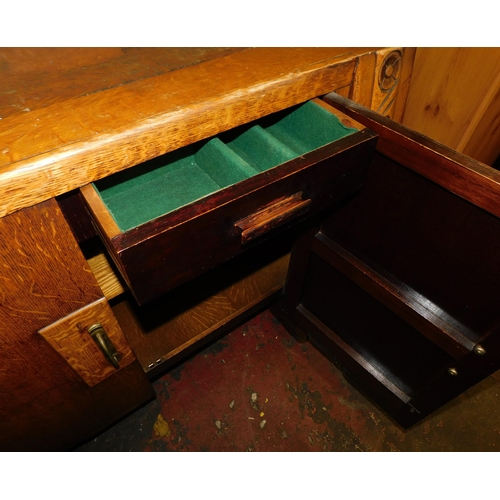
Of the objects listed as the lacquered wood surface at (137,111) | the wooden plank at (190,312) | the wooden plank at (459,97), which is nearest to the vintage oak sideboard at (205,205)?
the lacquered wood surface at (137,111)

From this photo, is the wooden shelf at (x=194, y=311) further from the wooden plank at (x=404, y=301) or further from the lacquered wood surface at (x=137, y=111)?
the lacquered wood surface at (x=137, y=111)

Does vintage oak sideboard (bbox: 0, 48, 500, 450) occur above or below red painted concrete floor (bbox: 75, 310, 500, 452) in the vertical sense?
above

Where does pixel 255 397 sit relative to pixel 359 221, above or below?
below

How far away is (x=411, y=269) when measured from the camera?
685mm

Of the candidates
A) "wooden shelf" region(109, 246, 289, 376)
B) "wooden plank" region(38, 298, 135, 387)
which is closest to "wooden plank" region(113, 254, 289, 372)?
"wooden shelf" region(109, 246, 289, 376)

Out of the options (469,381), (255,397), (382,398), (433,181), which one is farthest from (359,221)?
(255,397)

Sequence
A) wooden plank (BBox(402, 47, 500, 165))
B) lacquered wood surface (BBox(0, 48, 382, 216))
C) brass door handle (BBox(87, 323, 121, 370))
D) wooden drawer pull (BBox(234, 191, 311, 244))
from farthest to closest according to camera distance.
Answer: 1. wooden plank (BBox(402, 47, 500, 165))
2. brass door handle (BBox(87, 323, 121, 370))
3. wooden drawer pull (BBox(234, 191, 311, 244))
4. lacquered wood surface (BBox(0, 48, 382, 216))

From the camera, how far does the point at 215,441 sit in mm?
1105

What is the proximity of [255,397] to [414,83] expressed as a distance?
1093mm

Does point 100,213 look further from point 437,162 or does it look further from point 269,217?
point 437,162

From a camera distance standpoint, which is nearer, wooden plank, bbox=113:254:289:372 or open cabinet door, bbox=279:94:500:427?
open cabinet door, bbox=279:94:500:427

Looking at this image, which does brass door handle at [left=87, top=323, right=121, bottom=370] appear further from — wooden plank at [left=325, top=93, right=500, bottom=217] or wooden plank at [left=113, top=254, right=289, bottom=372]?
wooden plank at [left=325, top=93, right=500, bottom=217]

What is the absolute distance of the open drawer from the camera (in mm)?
442

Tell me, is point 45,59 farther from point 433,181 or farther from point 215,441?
point 215,441
